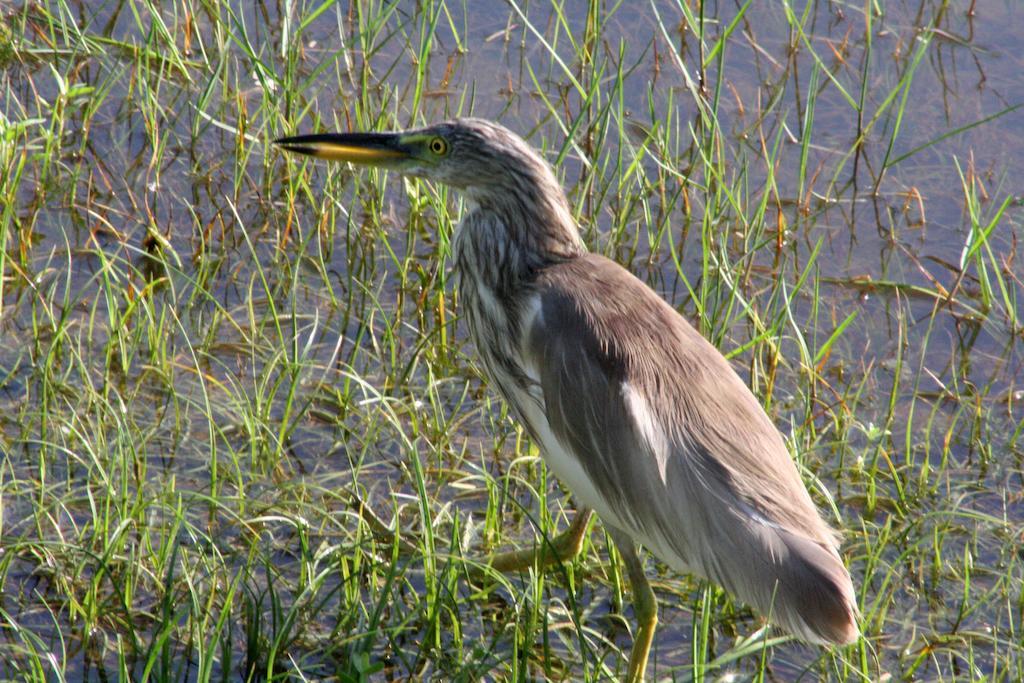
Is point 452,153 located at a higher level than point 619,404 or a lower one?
higher

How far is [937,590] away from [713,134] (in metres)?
1.42

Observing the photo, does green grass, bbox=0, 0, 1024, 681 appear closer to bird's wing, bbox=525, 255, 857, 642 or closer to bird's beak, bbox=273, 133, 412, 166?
bird's wing, bbox=525, 255, 857, 642

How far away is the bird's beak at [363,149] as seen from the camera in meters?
3.74

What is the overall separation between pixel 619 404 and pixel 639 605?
481 millimetres

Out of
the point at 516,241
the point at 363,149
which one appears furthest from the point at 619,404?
the point at 363,149

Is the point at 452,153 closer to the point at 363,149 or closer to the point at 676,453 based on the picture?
the point at 363,149

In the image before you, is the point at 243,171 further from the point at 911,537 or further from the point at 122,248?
the point at 911,537

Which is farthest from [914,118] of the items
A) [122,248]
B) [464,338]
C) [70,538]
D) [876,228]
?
[70,538]

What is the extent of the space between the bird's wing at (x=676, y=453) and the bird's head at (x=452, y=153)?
1.05 feet

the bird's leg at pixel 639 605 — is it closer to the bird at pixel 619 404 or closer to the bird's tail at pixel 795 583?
the bird at pixel 619 404

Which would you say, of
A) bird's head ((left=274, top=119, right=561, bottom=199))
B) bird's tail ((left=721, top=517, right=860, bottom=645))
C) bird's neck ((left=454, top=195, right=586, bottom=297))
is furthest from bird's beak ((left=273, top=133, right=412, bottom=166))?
bird's tail ((left=721, top=517, right=860, bottom=645))

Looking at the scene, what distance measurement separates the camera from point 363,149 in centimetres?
375

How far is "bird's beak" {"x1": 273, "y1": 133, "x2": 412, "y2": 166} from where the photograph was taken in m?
3.74

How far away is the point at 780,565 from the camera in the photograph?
3.02m
